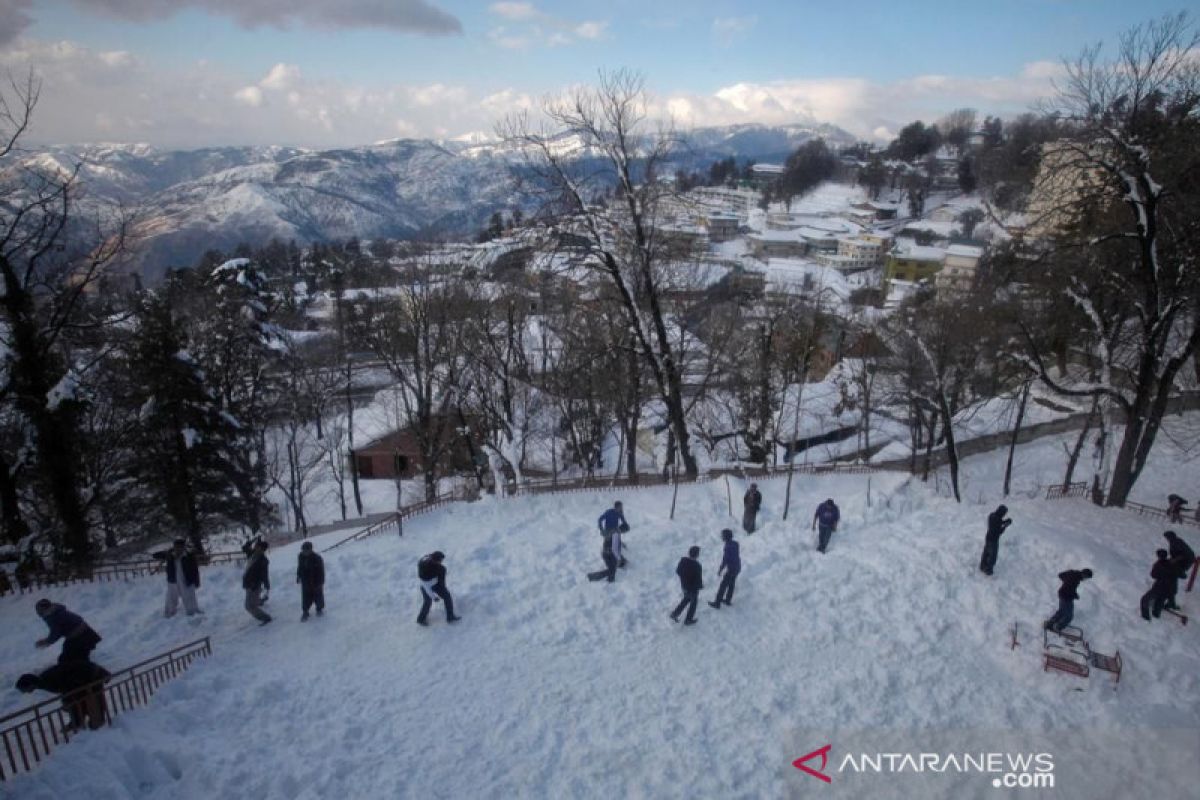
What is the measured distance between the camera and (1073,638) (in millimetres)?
8898

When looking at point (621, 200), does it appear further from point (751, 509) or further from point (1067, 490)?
point (1067, 490)

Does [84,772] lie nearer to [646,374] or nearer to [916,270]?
[646,374]

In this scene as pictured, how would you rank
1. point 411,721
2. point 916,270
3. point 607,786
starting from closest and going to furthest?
point 607,786, point 411,721, point 916,270

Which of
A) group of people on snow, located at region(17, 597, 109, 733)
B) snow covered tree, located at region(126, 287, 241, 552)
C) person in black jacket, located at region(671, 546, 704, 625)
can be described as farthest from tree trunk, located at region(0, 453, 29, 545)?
person in black jacket, located at region(671, 546, 704, 625)

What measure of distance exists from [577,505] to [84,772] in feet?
32.5

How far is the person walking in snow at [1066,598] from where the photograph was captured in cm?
898

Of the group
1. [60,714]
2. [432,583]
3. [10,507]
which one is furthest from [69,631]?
[10,507]

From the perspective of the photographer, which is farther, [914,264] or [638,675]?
[914,264]

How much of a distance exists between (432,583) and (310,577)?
6.55 feet

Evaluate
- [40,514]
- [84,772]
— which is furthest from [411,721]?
[40,514]

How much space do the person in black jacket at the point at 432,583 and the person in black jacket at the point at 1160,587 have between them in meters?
11.2

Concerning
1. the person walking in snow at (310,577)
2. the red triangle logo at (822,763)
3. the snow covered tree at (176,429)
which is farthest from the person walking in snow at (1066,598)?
the snow covered tree at (176,429)

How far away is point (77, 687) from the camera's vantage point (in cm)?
686

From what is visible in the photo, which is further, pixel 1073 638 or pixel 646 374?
pixel 646 374
